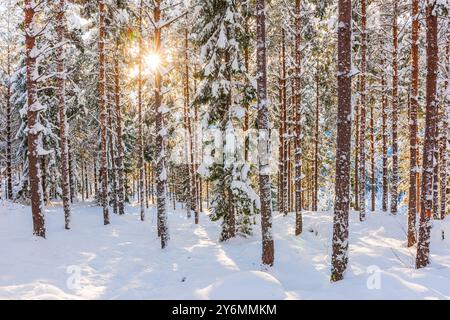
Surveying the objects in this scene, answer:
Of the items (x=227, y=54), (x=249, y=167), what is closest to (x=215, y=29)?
(x=227, y=54)

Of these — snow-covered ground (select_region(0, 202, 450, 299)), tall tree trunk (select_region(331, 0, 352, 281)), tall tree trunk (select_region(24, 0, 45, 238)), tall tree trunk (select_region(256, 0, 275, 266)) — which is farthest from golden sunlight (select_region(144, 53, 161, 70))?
tall tree trunk (select_region(331, 0, 352, 281))

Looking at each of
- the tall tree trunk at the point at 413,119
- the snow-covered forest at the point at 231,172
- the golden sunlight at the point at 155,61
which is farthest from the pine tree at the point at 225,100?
the tall tree trunk at the point at 413,119

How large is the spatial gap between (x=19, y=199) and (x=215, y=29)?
2331 centimetres

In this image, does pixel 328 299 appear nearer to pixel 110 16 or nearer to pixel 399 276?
pixel 399 276

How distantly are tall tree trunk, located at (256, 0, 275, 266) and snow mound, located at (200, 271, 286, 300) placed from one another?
330cm

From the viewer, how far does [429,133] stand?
34.3ft

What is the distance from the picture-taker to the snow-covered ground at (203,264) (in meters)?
8.11

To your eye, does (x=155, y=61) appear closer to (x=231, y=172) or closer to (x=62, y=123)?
(x=231, y=172)

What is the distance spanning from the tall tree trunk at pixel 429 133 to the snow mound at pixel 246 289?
197 inches

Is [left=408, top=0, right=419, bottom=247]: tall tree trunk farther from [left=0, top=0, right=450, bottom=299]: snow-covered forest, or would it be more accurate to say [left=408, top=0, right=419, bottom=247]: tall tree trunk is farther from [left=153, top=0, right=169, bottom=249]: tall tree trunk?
[left=153, top=0, right=169, bottom=249]: tall tree trunk

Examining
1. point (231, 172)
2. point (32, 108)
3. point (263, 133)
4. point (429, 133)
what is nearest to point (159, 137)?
point (231, 172)

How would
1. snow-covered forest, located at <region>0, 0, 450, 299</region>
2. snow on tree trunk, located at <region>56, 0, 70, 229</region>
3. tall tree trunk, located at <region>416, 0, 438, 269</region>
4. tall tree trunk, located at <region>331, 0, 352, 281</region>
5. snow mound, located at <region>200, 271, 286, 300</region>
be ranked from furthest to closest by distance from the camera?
1. snow on tree trunk, located at <region>56, 0, 70, 229</region>
2. tall tree trunk, located at <region>416, 0, 438, 269</region>
3. snow-covered forest, located at <region>0, 0, 450, 299</region>
4. tall tree trunk, located at <region>331, 0, 352, 281</region>
5. snow mound, located at <region>200, 271, 286, 300</region>

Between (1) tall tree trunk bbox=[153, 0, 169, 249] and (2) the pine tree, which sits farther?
(2) the pine tree

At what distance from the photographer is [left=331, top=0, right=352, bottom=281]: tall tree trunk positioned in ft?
28.7
